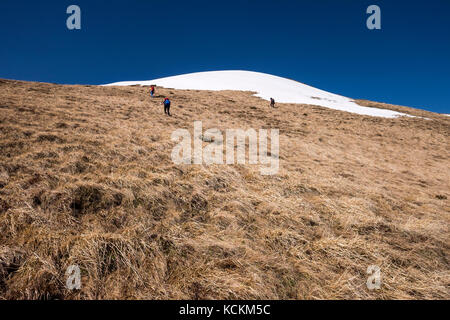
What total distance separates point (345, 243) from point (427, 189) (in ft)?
27.8

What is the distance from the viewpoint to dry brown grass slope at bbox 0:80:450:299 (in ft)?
10.8

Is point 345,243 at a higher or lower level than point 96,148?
lower

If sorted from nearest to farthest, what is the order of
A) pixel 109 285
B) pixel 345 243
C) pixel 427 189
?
1. pixel 109 285
2. pixel 345 243
3. pixel 427 189

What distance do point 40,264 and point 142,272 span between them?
1624mm

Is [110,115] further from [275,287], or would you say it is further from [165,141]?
[275,287]

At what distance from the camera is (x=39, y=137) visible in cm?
757

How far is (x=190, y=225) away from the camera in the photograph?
15.1 feet

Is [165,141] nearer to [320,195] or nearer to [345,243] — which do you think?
[320,195]

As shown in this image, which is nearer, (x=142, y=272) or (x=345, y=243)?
(x=142, y=272)

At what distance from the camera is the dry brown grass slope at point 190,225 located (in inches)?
130

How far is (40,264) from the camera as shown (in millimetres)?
3193

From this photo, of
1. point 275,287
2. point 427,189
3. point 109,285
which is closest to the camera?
point 109,285

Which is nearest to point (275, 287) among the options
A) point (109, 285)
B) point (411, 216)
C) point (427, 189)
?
point (109, 285)
